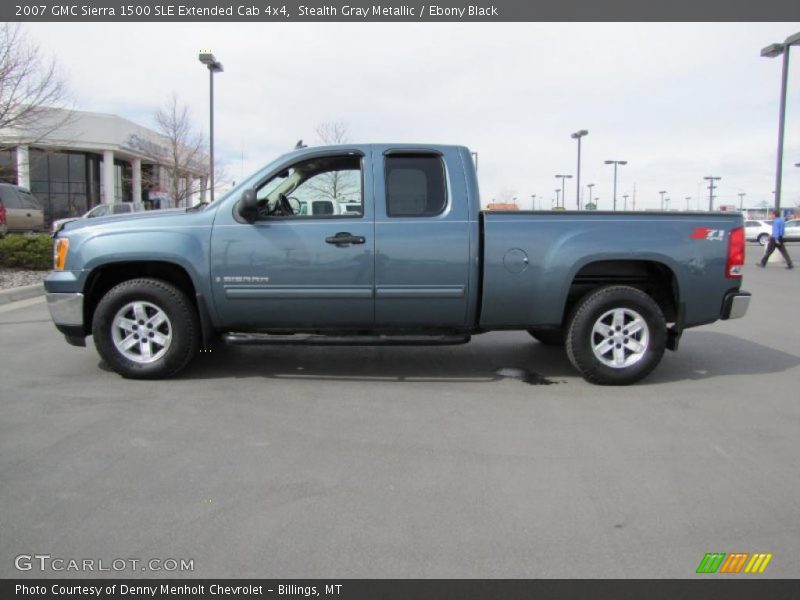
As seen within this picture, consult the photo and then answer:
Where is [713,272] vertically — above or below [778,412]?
above

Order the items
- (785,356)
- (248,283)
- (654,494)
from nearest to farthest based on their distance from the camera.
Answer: (654,494), (248,283), (785,356)

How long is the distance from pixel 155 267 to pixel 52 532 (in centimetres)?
305

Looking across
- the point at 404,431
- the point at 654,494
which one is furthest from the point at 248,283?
the point at 654,494

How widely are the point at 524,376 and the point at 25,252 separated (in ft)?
36.9

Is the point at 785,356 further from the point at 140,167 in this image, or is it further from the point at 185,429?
the point at 140,167

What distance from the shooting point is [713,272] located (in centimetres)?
547

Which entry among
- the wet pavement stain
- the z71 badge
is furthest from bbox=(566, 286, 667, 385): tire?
the z71 badge

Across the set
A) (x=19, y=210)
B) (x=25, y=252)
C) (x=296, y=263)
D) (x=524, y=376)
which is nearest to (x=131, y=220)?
(x=296, y=263)

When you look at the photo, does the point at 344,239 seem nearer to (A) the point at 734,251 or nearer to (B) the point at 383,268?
(B) the point at 383,268

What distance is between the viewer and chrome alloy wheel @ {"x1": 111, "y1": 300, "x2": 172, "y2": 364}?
5434 mm

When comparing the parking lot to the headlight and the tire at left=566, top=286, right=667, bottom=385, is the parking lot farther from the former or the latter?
the headlight

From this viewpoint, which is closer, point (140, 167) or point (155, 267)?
point (155, 267)
